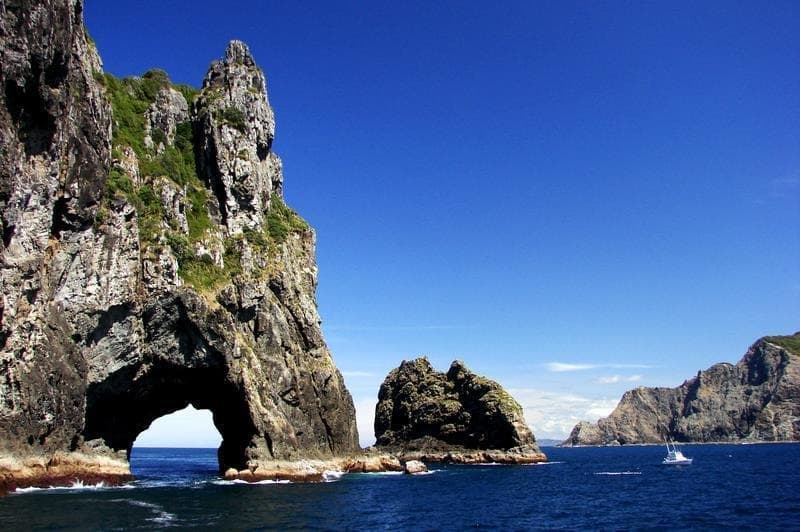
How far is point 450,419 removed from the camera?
116375 millimetres

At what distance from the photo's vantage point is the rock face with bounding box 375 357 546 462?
109 meters

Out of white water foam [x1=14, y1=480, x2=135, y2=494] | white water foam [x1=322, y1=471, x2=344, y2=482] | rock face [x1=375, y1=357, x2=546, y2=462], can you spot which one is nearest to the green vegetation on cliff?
white water foam [x1=14, y1=480, x2=135, y2=494]

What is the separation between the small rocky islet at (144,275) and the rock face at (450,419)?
31.3 m

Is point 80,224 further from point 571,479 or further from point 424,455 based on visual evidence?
point 424,455

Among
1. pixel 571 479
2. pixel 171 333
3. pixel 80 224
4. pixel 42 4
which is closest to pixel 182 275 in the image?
pixel 171 333

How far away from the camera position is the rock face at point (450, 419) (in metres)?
109

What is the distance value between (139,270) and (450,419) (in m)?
75.6

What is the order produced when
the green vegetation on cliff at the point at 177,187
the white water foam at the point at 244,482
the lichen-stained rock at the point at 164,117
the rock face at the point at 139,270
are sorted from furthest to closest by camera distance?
1. the lichen-stained rock at the point at 164,117
2. the green vegetation on cliff at the point at 177,187
3. the white water foam at the point at 244,482
4. the rock face at the point at 139,270

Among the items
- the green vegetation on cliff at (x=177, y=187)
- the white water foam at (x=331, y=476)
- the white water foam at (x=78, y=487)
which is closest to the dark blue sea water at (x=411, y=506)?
the white water foam at (x=78, y=487)

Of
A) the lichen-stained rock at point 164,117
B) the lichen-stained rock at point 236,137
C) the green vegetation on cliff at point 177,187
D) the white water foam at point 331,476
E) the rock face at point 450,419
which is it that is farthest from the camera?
the rock face at point 450,419

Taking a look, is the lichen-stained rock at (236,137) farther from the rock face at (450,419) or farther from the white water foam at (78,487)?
the rock face at (450,419)

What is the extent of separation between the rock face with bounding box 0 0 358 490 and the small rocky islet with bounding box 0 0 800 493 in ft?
0.54

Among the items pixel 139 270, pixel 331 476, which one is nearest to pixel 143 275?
pixel 139 270

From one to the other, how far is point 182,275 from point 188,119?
27685 millimetres
